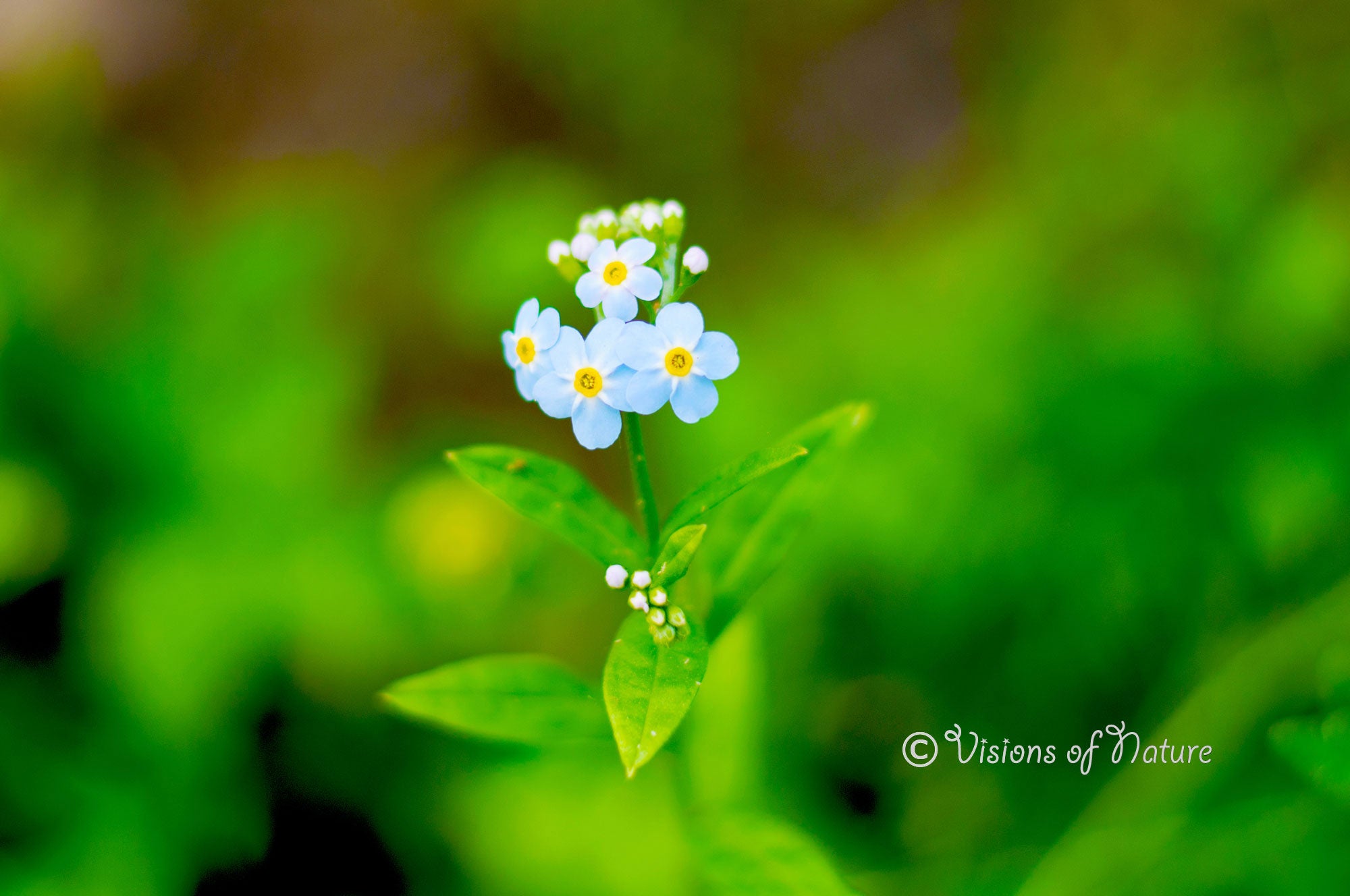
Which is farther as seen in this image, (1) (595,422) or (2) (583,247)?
(2) (583,247)

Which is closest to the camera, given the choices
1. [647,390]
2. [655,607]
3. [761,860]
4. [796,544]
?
[647,390]

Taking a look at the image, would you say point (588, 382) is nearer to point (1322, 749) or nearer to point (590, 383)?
point (590, 383)

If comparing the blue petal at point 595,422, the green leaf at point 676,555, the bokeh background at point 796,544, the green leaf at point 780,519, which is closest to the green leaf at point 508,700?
the bokeh background at point 796,544

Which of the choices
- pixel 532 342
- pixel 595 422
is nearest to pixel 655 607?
pixel 595 422

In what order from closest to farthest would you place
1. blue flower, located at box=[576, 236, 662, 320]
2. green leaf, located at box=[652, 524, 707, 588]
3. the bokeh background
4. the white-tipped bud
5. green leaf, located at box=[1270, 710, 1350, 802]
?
green leaf, located at box=[652, 524, 707, 588] → blue flower, located at box=[576, 236, 662, 320] → the white-tipped bud → green leaf, located at box=[1270, 710, 1350, 802] → the bokeh background

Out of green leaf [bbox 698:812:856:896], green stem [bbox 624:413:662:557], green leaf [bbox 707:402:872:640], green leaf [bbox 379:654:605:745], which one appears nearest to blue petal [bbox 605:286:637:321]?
green stem [bbox 624:413:662:557]

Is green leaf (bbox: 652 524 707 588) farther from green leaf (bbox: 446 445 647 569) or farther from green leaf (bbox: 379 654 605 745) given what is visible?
green leaf (bbox: 379 654 605 745)

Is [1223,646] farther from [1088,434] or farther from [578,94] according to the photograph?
[578,94]
